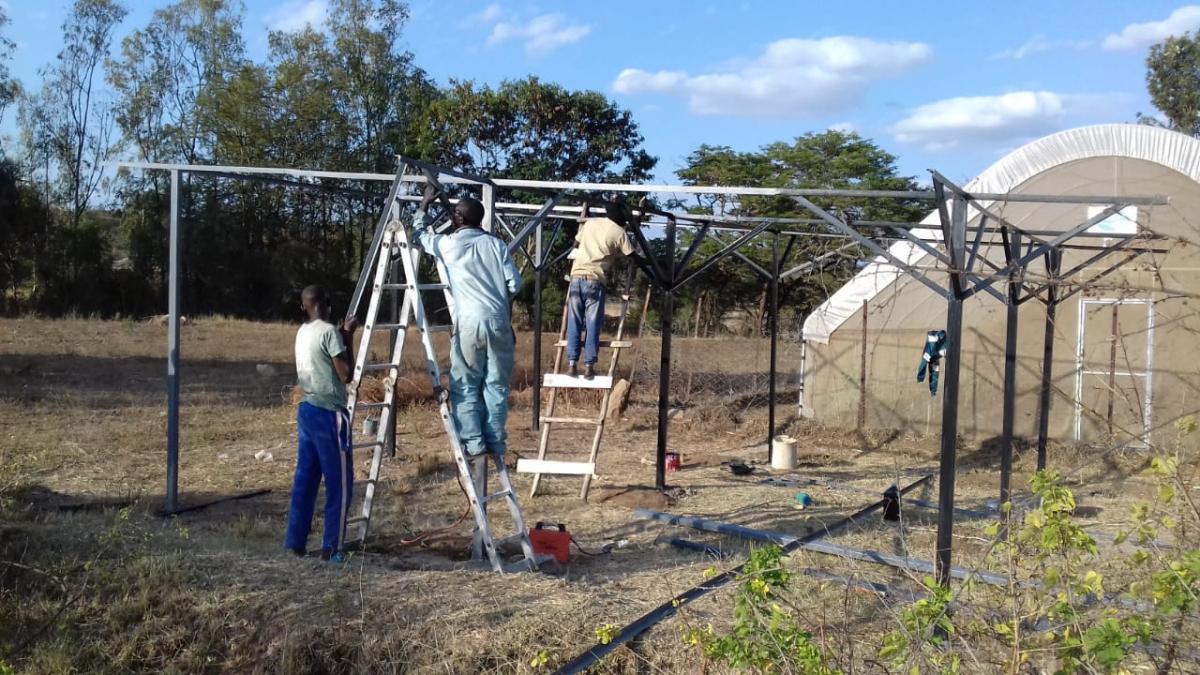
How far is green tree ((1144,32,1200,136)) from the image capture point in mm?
32250

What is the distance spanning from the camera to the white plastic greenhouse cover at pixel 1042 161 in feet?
41.1

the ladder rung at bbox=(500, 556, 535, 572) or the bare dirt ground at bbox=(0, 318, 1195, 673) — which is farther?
the ladder rung at bbox=(500, 556, 535, 572)

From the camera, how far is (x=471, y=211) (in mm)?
6516

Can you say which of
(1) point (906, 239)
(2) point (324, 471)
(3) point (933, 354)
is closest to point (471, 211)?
(2) point (324, 471)

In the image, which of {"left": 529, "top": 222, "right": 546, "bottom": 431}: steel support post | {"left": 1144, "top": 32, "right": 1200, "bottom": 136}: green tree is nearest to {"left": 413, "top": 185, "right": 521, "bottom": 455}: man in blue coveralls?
{"left": 529, "top": 222, "right": 546, "bottom": 431}: steel support post

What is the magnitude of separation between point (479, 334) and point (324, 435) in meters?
1.17

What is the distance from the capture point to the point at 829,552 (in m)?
7.17

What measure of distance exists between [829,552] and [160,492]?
590 centimetres

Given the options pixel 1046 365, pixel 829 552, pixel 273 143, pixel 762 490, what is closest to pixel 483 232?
pixel 829 552

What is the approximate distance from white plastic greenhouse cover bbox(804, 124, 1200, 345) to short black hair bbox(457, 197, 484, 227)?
6766mm

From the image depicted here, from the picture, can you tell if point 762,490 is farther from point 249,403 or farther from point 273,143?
point 273,143

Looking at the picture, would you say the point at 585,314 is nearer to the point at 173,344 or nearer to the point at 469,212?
the point at 469,212

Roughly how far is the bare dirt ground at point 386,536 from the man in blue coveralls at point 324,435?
0.33m

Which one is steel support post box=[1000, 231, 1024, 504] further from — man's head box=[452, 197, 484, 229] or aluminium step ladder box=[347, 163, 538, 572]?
man's head box=[452, 197, 484, 229]
